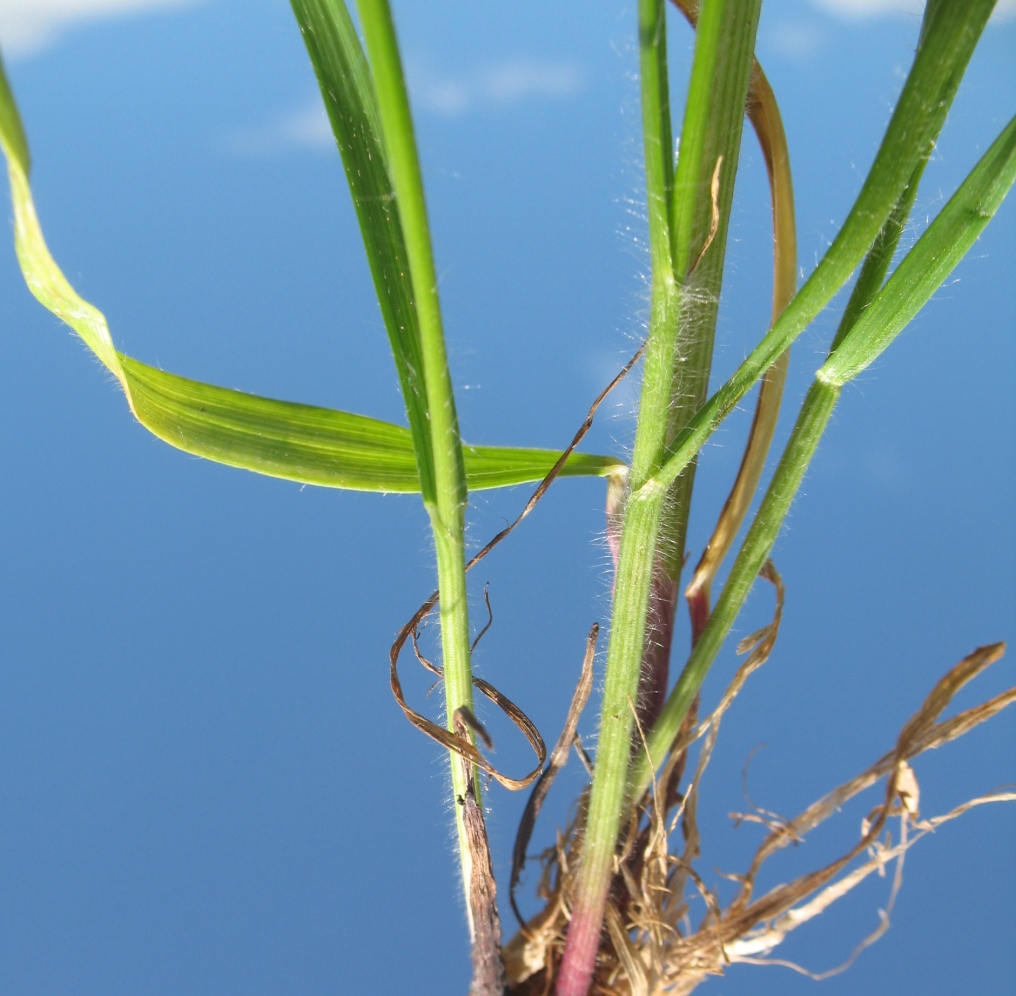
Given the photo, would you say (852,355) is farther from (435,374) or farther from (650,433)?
(435,374)

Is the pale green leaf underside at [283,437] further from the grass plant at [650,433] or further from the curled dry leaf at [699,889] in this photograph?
the curled dry leaf at [699,889]

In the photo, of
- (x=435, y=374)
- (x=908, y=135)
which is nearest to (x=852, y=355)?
(x=908, y=135)

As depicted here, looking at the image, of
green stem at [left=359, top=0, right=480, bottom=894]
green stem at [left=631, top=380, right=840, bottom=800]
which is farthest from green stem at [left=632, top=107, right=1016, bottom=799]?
green stem at [left=359, top=0, right=480, bottom=894]

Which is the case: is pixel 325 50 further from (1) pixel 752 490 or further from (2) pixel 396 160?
(1) pixel 752 490

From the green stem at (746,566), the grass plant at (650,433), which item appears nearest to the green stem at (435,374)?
the grass plant at (650,433)

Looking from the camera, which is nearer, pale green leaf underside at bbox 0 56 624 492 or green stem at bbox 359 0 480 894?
green stem at bbox 359 0 480 894

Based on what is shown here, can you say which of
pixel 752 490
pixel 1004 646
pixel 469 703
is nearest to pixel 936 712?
pixel 1004 646

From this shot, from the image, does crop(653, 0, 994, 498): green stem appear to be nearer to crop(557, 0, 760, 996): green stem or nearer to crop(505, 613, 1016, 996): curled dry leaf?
crop(557, 0, 760, 996): green stem
